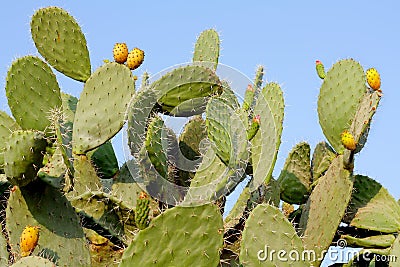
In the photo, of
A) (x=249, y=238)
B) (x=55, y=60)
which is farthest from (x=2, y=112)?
(x=249, y=238)

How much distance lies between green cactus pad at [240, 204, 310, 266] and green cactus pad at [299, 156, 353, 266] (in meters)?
0.41

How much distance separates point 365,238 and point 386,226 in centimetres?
10

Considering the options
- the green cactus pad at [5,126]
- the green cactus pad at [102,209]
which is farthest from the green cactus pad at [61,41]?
the green cactus pad at [102,209]

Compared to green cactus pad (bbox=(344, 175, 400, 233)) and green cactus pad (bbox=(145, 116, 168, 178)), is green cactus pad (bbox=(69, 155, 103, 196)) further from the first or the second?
green cactus pad (bbox=(344, 175, 400, 233))

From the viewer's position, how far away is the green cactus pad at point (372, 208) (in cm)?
280

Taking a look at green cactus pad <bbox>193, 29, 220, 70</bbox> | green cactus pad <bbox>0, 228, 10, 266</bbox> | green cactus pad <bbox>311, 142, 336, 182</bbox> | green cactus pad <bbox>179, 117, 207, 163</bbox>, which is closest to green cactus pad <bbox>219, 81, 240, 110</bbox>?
green cactus pad <bbox>179, 117, 207, 163</bbox>

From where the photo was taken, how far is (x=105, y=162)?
113 inches

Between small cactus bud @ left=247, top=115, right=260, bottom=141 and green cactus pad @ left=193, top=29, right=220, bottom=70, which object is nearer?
small cactus bud @ left=247, top=115, right=260, bottom=141

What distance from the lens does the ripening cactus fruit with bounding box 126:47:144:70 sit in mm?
2561

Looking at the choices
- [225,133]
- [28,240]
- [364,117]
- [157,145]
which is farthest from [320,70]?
[28,240]

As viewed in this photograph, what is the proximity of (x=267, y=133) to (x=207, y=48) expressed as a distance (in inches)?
29.9

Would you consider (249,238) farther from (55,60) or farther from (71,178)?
(55,60)

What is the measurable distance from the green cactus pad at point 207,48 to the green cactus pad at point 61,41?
1.90 feet

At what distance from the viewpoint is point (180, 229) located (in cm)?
179
